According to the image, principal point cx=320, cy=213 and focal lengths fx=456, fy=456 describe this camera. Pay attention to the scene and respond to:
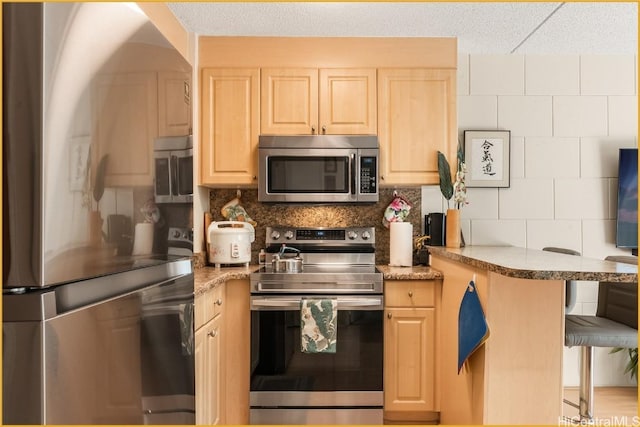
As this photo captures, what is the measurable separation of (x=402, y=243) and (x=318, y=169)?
0.72m

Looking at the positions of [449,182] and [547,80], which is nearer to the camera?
[449,182]

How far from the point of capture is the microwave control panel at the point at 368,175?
283 cm

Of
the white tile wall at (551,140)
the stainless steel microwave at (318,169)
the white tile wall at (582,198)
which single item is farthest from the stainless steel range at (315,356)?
the white tile wall at (582,198)

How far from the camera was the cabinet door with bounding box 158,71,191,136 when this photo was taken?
1.02m

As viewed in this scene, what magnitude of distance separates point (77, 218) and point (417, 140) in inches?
96.6

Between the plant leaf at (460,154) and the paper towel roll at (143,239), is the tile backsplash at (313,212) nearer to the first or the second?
the plant leaf at (460,154)

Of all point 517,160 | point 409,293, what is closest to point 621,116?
point 517,160

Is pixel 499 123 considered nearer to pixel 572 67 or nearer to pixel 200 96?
pixel 572 67

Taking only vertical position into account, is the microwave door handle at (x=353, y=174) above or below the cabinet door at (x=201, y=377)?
above

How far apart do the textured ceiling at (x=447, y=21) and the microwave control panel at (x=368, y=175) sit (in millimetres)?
810

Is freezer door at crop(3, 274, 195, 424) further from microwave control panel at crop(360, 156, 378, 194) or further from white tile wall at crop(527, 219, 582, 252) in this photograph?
white tile wall at crop(527, 219, 582, 252)

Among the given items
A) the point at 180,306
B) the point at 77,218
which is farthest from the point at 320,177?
the point at 77,218

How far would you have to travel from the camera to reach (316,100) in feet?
9.53

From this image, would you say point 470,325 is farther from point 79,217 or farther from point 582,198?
point 582,198
